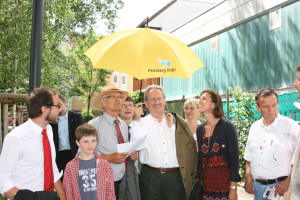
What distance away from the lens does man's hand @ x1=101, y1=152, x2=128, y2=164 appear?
12.8 feet

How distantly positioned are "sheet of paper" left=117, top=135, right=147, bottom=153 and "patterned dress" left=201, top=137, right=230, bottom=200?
2.97 ft

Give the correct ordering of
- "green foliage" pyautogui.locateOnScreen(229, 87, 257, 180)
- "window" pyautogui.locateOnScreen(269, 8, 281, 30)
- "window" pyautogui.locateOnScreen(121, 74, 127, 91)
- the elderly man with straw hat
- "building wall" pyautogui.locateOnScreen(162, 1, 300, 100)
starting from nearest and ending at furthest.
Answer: the elderly man with straw hat
"green foliage" pyautogui.locateOnScreen(229, 87, 257, 180)
"building wall" pyautogui.locateOnScreen(162, 1, 300, 100)
"window" pyautogui.locateOnScreen(269, 8, 281, 30)
"window" pyautogui.locateOnScreen(121, 74, 127, 91)

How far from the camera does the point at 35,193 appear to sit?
2854mm

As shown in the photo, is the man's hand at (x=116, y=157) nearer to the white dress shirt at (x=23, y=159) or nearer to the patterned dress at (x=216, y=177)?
the white dress shirt at (x=23, y=159)

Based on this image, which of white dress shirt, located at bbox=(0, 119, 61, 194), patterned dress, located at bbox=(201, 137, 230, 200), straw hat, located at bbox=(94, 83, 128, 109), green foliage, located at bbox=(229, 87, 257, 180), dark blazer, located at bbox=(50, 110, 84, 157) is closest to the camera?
white dress shirt, located at bbox=(0, 119, 61, 194)

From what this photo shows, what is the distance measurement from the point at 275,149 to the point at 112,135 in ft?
6.90

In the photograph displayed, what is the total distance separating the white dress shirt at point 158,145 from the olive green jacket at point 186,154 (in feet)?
0.31

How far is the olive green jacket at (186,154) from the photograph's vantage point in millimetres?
4031

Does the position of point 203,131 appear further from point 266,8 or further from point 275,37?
point 266,8

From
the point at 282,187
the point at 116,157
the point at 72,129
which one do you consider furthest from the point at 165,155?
the point at 72,129

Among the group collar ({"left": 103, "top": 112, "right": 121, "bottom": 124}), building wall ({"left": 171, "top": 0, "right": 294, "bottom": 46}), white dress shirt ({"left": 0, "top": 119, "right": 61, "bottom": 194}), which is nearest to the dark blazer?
collar ({"left": 103, "top": 112, "right": 121, "bottom": 124})

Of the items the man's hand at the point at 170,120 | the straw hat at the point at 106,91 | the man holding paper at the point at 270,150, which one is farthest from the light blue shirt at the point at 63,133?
the man holding paper at the point at 270,150

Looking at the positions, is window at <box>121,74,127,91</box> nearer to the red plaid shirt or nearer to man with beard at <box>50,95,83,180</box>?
man with beard at <box>50,95,83,180</box>

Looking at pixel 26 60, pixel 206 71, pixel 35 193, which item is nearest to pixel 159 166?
pixel 35 193
